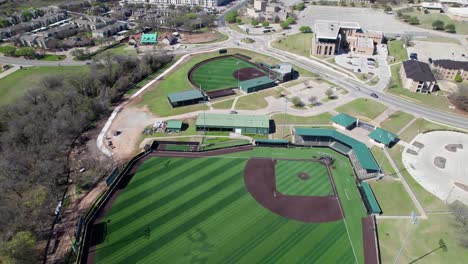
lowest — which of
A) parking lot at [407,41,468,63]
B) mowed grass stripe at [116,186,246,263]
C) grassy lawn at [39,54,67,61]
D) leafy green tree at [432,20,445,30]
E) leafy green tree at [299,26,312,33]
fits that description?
mowed grass stripe at [116,186,246,263]

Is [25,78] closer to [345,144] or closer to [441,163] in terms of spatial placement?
[345,144]

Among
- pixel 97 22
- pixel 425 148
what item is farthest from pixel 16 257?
pixel 97 22

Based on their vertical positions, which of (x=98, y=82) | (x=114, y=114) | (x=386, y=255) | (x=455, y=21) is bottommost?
(x=386, y=255)

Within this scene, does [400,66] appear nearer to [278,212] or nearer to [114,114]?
[278,212]

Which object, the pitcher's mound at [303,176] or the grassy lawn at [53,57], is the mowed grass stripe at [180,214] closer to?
the pitcher's mound at [303,176]

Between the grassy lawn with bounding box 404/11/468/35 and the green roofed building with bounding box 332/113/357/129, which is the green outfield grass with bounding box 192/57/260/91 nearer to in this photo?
the green roofed building with bounding box 332/113/357/129

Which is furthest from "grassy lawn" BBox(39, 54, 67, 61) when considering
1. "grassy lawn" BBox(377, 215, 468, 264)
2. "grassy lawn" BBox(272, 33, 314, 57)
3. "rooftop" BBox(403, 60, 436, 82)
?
"rooftop" BBox(403, 60, 436, 82)
